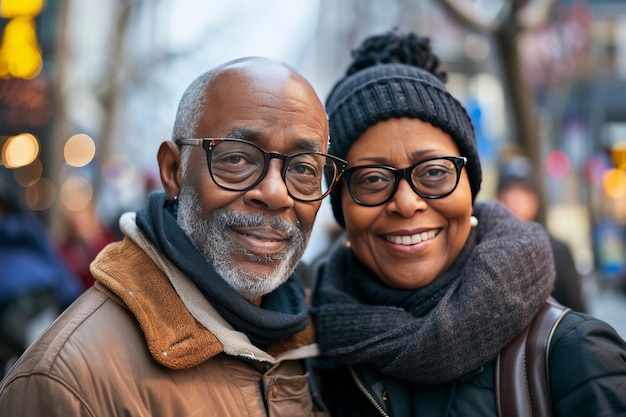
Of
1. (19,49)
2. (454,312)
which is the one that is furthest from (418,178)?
(19,49)

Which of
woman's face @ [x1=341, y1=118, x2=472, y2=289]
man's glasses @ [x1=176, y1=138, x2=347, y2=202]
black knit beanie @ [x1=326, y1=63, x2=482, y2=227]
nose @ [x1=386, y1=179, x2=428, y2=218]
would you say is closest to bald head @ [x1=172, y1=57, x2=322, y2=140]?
man's glasses @ [x1=176, y1=138, x2=347, y2=202]

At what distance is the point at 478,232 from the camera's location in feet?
9.44

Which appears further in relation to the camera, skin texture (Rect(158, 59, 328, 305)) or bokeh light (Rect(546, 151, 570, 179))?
bokeh light (Rect(546, 151, 570, 179))

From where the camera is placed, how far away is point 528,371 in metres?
2.33

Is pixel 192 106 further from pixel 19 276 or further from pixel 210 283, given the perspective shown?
pixel 19 276

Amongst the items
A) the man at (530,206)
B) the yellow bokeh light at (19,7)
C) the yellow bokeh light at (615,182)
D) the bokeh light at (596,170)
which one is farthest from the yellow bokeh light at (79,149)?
the man at (530,206)

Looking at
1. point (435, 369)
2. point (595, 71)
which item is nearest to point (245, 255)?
point (435, 369)

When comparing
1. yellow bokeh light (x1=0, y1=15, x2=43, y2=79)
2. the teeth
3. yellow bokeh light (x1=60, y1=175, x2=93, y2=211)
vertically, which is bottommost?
yellow bokeh light (x1=60, y1=175, x2=93, y2=211)

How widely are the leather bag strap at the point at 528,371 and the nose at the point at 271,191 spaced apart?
97cm

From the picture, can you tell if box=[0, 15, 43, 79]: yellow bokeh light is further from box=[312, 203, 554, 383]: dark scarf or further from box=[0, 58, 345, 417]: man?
box=[312, 203, 554, 383]: dark scarf

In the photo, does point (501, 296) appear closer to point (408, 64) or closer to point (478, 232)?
point (478, 232)

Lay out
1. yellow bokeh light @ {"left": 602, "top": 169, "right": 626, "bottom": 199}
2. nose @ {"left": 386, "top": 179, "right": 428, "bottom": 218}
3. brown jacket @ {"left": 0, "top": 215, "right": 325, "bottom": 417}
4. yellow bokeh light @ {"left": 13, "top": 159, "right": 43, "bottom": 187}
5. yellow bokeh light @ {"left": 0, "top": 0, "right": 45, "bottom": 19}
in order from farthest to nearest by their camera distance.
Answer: yellow bokeh light @ {"left": 602, "top": 169, "right": 626, "bottom": 199} → yellow bokeh light @ {"left": 13, "top": 159, "right": 43, "bottom": 187} → yellow bokeh light @ {"left": 0, "top": 0, "right": 45, "bottom": 19} → nose @ {"left": 386, "top": 179, "right": 428, "bottom": 218} → brown jacket @ {"left": 0, "top": 215, "right": 325, "bottom": 417}

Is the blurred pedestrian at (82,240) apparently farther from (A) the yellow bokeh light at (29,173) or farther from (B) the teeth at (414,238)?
(A) the yellow bokeh light at (29,173)

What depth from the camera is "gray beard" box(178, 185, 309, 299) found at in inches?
95.1
